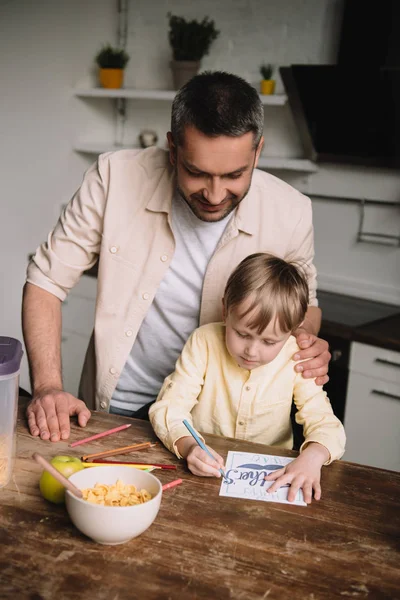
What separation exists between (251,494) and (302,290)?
52cm

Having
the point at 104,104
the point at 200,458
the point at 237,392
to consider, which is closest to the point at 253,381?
the point at 237,392

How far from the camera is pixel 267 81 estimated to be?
131 inches

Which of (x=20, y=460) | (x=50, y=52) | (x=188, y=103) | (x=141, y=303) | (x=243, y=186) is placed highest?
(x=50, y=52)

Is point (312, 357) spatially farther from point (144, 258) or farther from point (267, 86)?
point (267, 86)

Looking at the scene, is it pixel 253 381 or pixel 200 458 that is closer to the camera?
pixel 200 458

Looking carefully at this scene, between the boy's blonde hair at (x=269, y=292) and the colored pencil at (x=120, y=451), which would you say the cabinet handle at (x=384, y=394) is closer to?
the boy's blonde hair at (x=269, y=292)

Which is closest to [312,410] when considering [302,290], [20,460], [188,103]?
[302,290]

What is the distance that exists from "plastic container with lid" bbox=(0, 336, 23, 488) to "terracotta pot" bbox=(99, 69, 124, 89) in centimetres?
287

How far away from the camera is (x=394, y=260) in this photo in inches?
130

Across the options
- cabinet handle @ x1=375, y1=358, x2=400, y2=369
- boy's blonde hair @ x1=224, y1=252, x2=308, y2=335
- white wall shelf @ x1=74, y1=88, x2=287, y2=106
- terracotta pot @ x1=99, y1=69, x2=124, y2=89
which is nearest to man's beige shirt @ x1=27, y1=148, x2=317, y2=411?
boy's blonde hair @ x1=224, y1=252, x2=308, y2=335

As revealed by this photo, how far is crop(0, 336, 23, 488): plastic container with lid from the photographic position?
123 centimetres

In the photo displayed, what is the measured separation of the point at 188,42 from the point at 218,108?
2134mm

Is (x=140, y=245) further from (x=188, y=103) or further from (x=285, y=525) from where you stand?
(x=285, y=525)

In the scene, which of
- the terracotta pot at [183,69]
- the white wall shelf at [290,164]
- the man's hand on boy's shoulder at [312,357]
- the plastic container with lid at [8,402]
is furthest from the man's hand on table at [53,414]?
the terracotta pot at [183,69]
